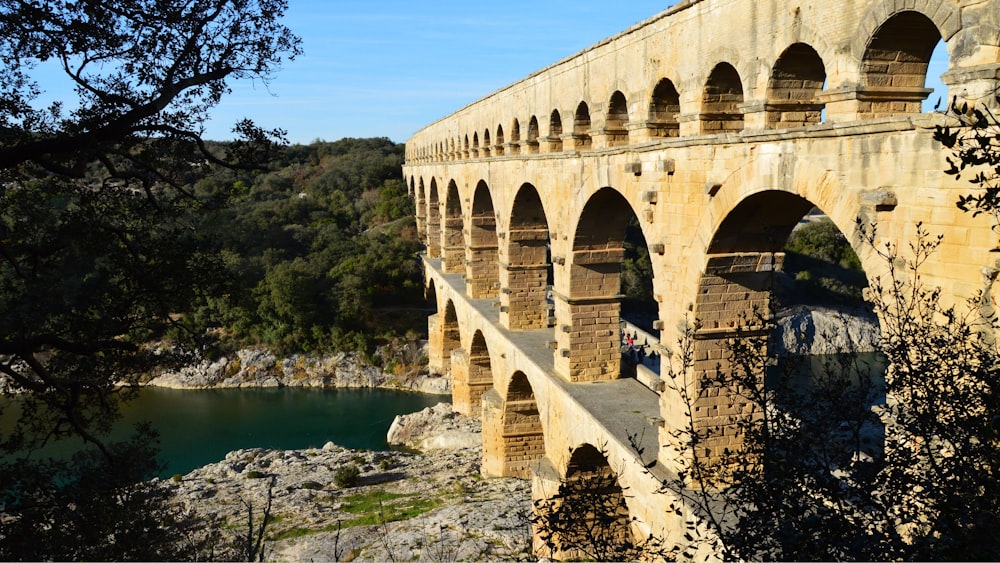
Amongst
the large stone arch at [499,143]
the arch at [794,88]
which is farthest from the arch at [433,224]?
the arch at [794,88]

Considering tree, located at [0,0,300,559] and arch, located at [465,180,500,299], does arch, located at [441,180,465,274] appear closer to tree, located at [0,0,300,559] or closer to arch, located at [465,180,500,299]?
arch, located at [465,180,500,299]

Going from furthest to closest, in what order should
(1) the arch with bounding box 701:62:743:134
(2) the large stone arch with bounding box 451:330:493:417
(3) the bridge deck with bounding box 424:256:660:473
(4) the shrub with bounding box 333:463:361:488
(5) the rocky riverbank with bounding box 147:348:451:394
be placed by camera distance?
(5) the rocky riverbank with bounding box 147:348:451:394, (2) the large stone arch with bounding box 451:330:493:417, (4) the shrub with bounding box 333:463:361:488, (3) the bridge deck with bounding box 424:256:660:473, (1) the arch with bounding box 701:62:743:134

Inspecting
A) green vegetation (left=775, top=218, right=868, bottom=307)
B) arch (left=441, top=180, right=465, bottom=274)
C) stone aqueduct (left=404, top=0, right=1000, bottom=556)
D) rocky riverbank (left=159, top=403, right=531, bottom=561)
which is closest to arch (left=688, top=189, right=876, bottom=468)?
stone aqueduct (left=404, top=0, right=1000, bottom=556)

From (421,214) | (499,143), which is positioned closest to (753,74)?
(499,143)

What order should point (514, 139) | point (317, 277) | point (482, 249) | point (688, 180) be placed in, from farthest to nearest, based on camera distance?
1. point (317, 277)
2. point (482, 249)
3. point (514, 139)
4. point (688, 180)

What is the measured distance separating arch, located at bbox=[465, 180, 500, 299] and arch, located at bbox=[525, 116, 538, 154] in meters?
5.00

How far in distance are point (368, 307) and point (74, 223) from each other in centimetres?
2482

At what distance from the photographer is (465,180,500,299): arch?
64.3 feet

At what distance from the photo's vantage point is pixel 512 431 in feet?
51.2

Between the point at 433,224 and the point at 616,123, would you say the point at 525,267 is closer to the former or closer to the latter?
the point at 616,123

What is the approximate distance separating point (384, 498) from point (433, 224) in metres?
15.6

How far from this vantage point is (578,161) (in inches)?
443

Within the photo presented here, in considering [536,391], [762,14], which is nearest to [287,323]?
[536,391]

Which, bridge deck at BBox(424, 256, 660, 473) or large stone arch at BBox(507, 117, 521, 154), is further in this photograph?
large stone arch at BBox(507, 117, 521, 154)
